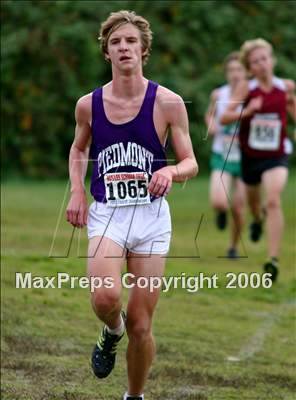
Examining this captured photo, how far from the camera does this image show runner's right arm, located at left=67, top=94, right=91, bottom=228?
6.60 metres

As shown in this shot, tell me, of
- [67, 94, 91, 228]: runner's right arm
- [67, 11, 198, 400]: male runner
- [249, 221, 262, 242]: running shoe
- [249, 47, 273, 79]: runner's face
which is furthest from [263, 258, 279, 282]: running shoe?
[67, 11, 198, 400]: male runner

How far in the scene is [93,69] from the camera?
3097 centimetres

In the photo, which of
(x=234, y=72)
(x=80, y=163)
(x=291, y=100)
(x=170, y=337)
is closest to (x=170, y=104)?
(x=80, y=163)

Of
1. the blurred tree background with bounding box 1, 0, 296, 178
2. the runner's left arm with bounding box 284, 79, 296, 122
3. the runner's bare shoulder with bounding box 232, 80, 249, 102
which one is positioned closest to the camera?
the runner's bare shoulder with bounding box 232, 80, 249, 102

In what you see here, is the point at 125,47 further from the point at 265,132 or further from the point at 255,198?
the point at 255,198

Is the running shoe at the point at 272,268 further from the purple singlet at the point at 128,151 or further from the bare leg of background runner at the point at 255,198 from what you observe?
the purple singlet at the point at 128,151

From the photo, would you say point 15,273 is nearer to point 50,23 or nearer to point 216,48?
point 50,23

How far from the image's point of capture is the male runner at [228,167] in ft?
49.0

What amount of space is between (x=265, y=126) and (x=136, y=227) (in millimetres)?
6565

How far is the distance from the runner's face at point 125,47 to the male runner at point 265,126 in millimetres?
5838

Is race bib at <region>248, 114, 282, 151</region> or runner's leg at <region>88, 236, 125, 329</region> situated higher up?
race bib at <region>248, 114, 282, 151</region>

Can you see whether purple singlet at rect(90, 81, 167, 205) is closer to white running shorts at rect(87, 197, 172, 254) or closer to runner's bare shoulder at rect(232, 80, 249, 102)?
white running shorts at rect(87, 197, 172, 254)

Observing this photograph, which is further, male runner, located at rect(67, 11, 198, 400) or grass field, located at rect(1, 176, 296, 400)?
grass field, located at rect(1, 176, 296, 400)

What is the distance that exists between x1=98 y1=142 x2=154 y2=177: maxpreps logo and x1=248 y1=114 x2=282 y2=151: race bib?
640 centimetres
